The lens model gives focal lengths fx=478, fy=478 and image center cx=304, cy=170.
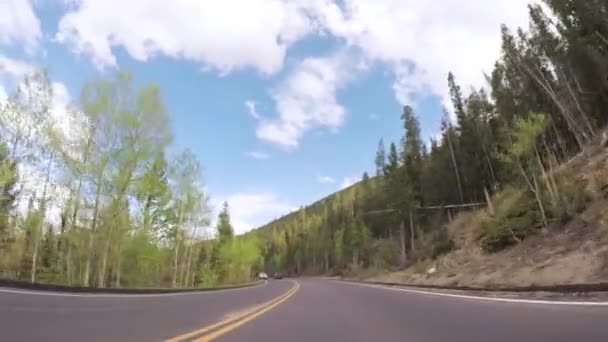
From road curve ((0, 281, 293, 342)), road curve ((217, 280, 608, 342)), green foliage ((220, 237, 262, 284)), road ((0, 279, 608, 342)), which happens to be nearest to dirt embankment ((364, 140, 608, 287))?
road curve ((217, 280, 608, 342))

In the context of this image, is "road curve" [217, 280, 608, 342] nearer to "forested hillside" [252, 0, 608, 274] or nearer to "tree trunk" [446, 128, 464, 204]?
"forested hillside" [252, 0, 608, 274]

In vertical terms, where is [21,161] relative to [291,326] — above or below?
above

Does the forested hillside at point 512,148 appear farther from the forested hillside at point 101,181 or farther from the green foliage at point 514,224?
the forested hillside at point 101,181

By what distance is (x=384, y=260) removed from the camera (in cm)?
6825

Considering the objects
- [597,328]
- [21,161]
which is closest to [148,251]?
[21,161]

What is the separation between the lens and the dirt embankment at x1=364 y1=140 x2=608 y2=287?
66.3ft

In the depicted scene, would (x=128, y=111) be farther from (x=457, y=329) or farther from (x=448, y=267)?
(x=448, y=267)


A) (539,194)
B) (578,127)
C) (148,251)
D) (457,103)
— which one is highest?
(457,103)

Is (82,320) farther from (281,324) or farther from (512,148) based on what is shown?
(512,148)

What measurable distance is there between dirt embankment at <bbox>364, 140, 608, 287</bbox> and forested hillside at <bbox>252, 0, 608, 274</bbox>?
0.95 meters

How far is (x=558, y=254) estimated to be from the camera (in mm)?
24250

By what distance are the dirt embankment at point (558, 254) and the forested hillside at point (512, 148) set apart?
95 cm

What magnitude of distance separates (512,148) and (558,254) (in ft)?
44.9

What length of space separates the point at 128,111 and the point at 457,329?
77.5ft
